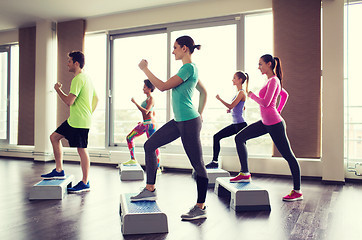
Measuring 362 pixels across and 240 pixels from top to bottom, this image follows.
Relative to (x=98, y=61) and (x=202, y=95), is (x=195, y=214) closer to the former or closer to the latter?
(x=202, y=95)

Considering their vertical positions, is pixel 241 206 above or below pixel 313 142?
below

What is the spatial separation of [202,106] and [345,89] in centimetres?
254

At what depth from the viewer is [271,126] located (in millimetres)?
2762

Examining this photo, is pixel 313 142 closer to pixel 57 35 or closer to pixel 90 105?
pixel 90 105

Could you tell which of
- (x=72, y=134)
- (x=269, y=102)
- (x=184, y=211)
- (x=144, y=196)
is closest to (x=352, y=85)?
(x=269, y=102)

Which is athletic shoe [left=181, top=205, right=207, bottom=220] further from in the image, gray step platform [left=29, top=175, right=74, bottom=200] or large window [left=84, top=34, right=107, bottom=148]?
large window [left=84, top=34, right=107, bottom=148]

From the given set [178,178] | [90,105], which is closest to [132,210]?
[90,105]

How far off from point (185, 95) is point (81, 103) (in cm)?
130

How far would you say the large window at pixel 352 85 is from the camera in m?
4.04

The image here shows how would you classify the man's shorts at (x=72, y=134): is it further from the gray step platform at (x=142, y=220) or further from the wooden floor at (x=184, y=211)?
the gray step platform at (x=142, y=220)

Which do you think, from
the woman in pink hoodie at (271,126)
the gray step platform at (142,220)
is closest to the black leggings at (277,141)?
the woman in pink hoodie at (271,126)

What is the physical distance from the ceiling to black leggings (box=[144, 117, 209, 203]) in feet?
10.9

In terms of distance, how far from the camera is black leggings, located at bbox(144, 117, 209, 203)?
213 cm

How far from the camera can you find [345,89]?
403 cm
